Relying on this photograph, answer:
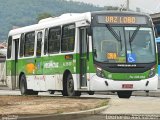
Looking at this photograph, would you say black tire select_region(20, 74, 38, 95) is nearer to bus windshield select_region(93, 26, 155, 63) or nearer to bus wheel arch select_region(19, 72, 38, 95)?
bus wheel arch select_region(19, 72, 38, 95)

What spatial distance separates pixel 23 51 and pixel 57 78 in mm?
4361

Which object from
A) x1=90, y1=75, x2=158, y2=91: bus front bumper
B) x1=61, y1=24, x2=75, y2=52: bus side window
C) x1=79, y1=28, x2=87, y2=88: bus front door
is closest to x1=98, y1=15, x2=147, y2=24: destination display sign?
x1=79, y1=28, x2=87, y2=88: bus front door

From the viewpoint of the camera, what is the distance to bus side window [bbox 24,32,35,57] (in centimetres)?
2661

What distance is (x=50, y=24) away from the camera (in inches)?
977

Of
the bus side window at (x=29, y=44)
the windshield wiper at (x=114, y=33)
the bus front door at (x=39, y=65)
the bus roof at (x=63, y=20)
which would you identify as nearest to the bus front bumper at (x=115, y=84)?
the windshield wiper at (x=114, y=33)

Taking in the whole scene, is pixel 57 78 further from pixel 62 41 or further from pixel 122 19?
pixel 122 19

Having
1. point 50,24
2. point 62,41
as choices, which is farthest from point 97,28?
point 50,24

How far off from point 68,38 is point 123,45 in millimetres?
2591

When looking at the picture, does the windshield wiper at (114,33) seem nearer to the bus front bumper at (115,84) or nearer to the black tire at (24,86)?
the bus front bumper at (115,84)

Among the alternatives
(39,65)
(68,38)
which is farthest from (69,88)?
(39,65)

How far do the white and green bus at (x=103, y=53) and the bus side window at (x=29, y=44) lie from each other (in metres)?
2.27

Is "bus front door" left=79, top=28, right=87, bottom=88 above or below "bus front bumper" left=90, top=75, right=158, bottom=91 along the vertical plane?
above

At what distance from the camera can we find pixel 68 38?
22922 millimetres

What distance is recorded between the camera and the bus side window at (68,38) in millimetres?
22562
